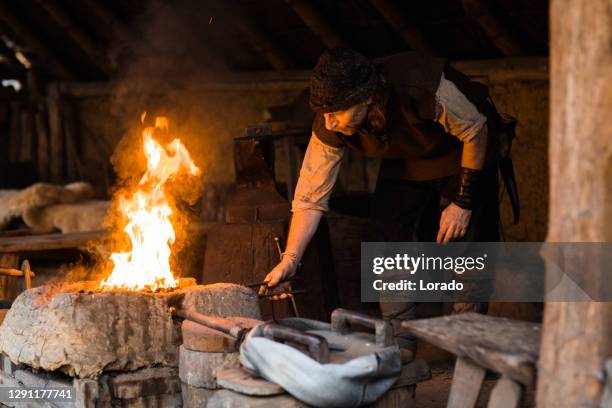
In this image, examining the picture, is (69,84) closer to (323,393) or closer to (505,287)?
(505,287)

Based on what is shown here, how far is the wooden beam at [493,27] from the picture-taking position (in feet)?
20.8

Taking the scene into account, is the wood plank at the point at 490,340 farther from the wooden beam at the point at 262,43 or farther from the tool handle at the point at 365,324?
the wooden beam at the point at 262,43

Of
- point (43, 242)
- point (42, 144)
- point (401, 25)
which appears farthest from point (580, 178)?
point (42, 144)

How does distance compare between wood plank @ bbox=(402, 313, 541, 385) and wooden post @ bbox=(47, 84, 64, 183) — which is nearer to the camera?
wood plank @ bbox=(402, 313, 541, 385)

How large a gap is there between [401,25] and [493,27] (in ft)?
2.26

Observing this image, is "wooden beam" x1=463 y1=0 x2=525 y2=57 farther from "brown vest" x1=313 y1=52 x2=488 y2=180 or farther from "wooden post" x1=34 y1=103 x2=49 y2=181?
"wooden post" x1=34 y1=103 x2=49 y2=181

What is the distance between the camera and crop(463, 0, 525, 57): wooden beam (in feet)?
20.8

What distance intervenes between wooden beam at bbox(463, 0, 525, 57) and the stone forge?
10.2 ft

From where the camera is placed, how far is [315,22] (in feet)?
23.6

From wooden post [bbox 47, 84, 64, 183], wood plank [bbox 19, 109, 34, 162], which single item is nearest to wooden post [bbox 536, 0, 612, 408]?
wooden post [bbox 47, 84, 64, 183]

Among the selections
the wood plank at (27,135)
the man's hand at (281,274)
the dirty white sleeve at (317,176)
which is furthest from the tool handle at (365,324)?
the wood plank at (27,135)

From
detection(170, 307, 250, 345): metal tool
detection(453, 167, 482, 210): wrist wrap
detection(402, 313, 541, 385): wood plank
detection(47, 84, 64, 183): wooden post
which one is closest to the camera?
detection(402, 313, 541, 385): wood plank

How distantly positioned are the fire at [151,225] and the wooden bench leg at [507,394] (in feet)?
5.78

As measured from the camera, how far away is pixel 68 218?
7590 mm
